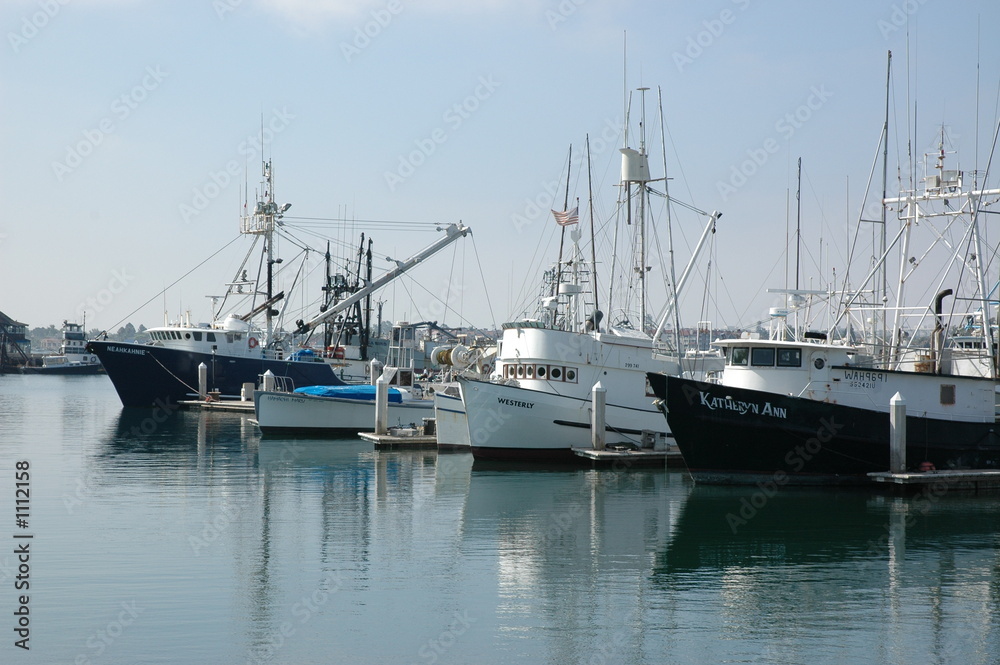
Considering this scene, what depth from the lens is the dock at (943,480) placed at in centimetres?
2072

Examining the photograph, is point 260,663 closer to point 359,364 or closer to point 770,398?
point 770,398

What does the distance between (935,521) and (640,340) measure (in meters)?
10.2

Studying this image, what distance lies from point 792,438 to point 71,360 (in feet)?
417

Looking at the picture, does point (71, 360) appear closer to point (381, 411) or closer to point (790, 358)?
point (381, 411)

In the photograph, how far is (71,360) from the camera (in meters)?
132

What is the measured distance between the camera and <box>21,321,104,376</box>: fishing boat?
12225 centimetres

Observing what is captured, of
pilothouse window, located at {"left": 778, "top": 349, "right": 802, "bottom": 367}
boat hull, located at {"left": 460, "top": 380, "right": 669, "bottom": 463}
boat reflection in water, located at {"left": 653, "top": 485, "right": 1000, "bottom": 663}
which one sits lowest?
boat reflection in water, located at {"left": 653, "top": 485, "right": 1000, "bottom": 663}

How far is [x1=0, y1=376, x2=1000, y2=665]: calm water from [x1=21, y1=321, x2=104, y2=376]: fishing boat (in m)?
101

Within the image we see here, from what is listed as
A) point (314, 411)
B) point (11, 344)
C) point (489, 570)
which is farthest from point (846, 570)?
point (11, 344)

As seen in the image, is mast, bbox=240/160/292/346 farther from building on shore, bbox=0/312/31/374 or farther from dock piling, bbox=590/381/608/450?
building on shore, bbox=0/312/31/374

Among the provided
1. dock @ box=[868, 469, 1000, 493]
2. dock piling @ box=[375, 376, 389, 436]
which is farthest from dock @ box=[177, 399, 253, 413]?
dock @ box=[868, 469, 1000, 493]

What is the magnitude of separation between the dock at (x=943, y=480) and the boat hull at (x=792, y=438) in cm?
61

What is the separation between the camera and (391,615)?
1211 cm

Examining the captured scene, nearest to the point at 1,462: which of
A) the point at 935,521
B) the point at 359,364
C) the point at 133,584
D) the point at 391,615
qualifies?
the point at 133,584
